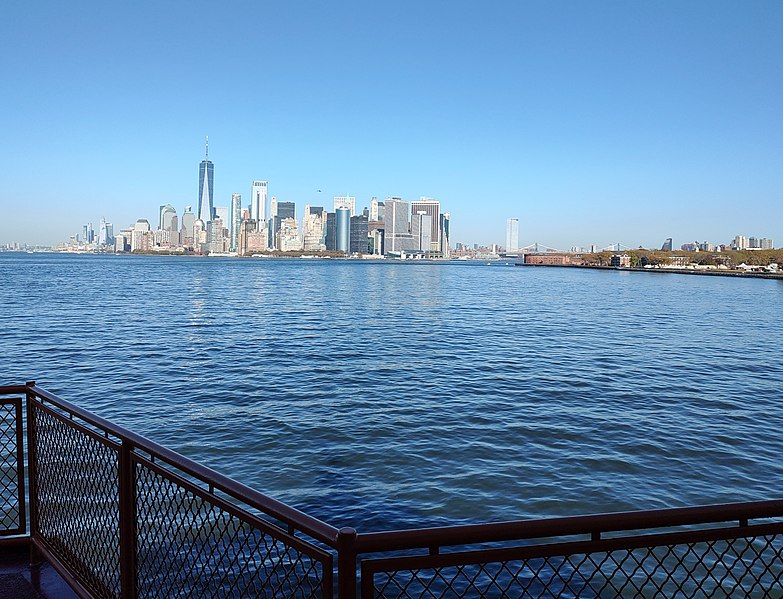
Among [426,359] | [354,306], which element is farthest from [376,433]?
[354,306]

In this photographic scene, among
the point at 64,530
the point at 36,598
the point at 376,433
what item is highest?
the point at 64,530

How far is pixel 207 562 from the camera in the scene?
350 centimetres

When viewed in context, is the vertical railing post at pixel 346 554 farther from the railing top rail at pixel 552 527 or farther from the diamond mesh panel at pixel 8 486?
the diamond mesh panel at pixel 8 486

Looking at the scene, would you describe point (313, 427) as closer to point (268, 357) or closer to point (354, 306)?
point (268, 357)

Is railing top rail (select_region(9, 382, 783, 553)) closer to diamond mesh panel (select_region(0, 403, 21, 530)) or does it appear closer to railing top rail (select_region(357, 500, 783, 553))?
railing top rail (select_region(357, 500, 783, 553))

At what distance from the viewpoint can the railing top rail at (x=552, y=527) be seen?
237 cm

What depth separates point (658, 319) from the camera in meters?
43.8

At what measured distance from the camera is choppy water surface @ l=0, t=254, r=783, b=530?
10.5 m

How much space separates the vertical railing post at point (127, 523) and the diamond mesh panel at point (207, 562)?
83 mm

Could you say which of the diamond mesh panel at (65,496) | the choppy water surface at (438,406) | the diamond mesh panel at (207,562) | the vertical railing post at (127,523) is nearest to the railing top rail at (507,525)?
the diamond mesh panel at (207,562)

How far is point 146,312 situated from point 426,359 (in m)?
25.9

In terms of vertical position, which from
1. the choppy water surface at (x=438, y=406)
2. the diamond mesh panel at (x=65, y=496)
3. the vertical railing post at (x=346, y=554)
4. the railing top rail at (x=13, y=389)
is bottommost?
the choppy water surface at (x=438, y=406)

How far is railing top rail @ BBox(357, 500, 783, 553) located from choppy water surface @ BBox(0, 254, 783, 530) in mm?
6832

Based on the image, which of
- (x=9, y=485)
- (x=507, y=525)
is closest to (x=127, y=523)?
(x=507, y=525)
